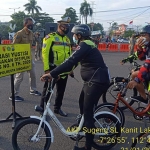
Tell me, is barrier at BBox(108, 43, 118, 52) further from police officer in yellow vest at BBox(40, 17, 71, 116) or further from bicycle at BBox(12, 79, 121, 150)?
bicycle at BBox(12, 79, 121, 150)

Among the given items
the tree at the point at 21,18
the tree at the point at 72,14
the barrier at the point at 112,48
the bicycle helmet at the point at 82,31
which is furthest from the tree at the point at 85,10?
the bicycle helmet at the point at 82,31

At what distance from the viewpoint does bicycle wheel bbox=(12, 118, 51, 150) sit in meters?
3.48

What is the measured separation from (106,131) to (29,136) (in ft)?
3.91

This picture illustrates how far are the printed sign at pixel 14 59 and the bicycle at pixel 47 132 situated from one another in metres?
1.28

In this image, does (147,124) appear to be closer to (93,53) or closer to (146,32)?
(146,32)

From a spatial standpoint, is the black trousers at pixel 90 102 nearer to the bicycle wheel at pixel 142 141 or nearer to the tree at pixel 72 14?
the bicycle wheel at pixel 142 141

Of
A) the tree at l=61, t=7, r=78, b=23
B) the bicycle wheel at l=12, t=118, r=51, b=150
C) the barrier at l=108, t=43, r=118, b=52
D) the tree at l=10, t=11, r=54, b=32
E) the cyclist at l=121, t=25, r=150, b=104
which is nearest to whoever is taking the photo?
the cyclist at l=121, t=25, r=150, b=104

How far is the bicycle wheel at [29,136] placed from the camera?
348 cm

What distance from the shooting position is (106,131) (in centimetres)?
386

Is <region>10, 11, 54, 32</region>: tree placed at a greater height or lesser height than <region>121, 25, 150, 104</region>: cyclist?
greater

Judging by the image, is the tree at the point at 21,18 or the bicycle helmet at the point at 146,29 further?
the tree at the point at 21,18

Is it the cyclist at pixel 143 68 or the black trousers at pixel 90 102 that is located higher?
the cyclist at pixel 143 68

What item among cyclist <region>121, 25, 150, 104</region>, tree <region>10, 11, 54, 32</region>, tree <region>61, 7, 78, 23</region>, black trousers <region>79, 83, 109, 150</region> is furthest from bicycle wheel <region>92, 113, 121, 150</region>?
tree <region>61, 7, 78, 23</region>

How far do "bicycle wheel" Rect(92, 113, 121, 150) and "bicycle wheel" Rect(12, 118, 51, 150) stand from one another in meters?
0.78
